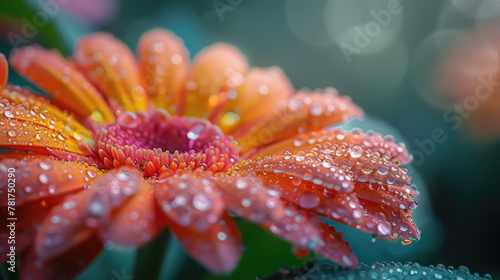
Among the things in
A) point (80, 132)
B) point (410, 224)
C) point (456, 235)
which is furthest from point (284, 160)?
point (456, 235)

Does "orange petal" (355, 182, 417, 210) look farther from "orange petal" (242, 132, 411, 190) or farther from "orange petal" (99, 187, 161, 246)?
"orange petal" (99, 187, 161, 246)

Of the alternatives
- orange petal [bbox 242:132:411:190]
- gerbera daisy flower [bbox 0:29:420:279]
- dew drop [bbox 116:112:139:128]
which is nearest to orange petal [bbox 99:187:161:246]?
gerbera daisy flower [bbox 0:29:420:279]

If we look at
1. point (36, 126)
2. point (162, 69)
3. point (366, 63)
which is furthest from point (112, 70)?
point (366, 63)

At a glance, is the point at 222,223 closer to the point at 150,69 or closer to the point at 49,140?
the point at 49,140

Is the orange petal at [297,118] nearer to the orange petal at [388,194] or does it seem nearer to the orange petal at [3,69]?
the orange petal at [388,194]

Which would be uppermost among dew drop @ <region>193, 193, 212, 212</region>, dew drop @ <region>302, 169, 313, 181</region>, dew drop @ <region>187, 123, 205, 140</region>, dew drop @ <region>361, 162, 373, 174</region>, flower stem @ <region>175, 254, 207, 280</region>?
dew drop @ <region>193, 193, 212, 212</region>

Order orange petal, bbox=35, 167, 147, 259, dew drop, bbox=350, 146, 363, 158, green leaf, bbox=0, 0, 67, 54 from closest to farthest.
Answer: orange petal, bbox=35, 167, 147, 259 → dew drop, bbox=350, 146, 363, 158 → green leaf, bbox=0, 0, 67, 54
